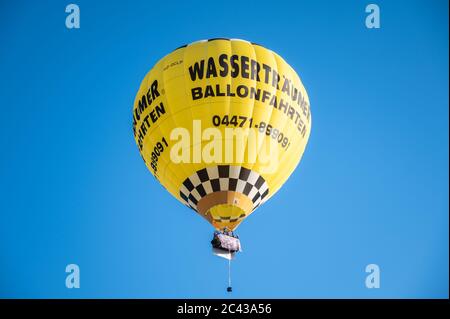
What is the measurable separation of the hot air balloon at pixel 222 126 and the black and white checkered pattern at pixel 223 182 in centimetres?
2

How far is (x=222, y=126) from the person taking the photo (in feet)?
42.0

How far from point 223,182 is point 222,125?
Answer: 38.6 inches

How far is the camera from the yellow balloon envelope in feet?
42.0

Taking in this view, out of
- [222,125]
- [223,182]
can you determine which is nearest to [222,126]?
[222,125]

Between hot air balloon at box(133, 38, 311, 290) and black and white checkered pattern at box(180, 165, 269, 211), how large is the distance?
0.06ft

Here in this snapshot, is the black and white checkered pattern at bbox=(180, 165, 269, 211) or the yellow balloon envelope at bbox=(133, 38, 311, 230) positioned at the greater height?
the yellow balloon envelope at bbox=(133, 38, 311, 230)

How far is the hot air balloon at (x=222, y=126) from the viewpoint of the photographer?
12.8 meters

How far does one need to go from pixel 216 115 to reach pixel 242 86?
2.39 feet

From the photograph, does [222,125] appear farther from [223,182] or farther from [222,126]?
[223,182]

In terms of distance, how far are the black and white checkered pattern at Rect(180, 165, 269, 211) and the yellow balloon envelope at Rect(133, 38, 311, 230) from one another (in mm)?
17

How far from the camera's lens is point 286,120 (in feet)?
43.8

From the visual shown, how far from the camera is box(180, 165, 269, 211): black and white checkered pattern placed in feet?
41.9
